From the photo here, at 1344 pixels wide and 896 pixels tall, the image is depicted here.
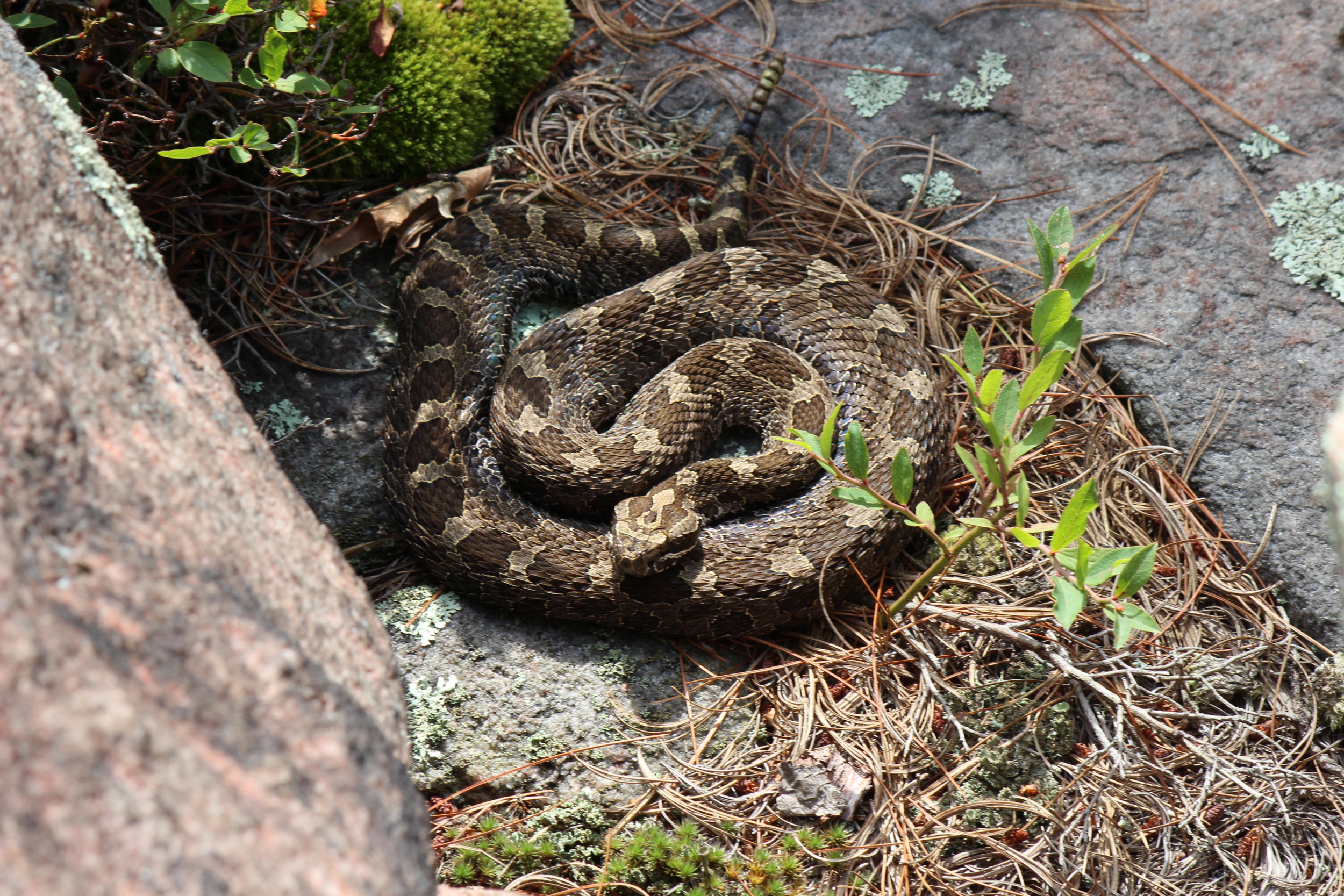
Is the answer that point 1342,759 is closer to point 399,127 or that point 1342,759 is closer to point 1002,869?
point 1002,869

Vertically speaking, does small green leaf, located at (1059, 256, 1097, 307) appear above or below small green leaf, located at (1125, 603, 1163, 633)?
above

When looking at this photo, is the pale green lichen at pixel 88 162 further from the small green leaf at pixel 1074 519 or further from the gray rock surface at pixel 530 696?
the small green leaf at pixel 1074 519

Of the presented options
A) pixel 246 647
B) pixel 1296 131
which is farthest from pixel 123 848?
pixel 1296 131

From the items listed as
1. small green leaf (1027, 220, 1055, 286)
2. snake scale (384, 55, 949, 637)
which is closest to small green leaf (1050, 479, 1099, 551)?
small green leaf (1027, 220, 1055, 286)

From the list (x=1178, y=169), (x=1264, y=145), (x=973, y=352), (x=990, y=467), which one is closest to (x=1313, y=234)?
(x=1264, y=145)

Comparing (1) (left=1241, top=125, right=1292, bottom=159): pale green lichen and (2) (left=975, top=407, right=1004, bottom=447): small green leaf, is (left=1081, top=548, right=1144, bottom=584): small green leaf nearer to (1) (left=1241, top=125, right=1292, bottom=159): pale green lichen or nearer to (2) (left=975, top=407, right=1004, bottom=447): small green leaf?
(2) (left=975, top=407, right=1004, bottom=447): small green leaf

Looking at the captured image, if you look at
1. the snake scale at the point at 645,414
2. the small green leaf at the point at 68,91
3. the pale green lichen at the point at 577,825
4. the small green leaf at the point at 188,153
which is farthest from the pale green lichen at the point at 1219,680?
the small green leaf at the point at 68,91

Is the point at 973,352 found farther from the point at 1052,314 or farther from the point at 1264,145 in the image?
the point at 1264,145

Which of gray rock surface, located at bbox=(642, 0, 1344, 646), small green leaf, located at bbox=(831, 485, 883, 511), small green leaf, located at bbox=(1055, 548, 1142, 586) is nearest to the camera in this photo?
small green leaf, located at bbox=(1055, 548, 1142, 586)
